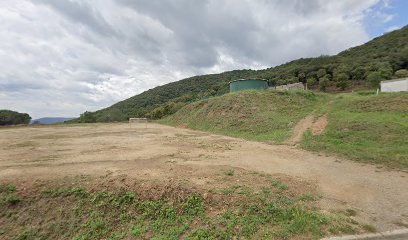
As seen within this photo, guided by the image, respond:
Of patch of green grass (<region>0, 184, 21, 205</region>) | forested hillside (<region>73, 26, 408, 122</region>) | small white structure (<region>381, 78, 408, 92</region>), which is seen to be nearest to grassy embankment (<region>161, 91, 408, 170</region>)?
small white structure (<region>381, 78, 408, 92</region>)

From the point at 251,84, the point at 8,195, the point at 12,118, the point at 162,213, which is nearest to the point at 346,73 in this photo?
the point at 251,84

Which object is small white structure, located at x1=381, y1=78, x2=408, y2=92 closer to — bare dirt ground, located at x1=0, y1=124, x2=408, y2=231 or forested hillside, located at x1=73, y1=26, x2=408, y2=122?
forested hillside, located at x1=73, y1=26, x2=408, y2=122

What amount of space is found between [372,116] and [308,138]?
4.01m

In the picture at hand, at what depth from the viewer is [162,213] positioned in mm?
4934

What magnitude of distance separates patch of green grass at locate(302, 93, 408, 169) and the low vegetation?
229cm

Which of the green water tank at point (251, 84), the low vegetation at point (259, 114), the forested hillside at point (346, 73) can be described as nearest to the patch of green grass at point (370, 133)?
the low vegetation at point (259, 114)

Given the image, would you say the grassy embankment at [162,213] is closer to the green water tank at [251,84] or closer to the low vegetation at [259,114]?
the low vegetation at [259,114]

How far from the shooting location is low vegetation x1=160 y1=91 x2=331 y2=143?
15.9 m

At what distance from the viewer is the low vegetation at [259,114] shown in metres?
15.9

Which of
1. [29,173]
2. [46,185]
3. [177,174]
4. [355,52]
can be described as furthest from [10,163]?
[355,52]

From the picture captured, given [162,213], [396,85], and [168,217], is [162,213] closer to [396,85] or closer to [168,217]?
[168,217]

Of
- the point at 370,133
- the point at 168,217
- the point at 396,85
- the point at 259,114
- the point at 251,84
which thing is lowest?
the point at 168,217

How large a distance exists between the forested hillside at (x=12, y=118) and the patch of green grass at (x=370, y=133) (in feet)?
166

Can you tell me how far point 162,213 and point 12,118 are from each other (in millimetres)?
52932
